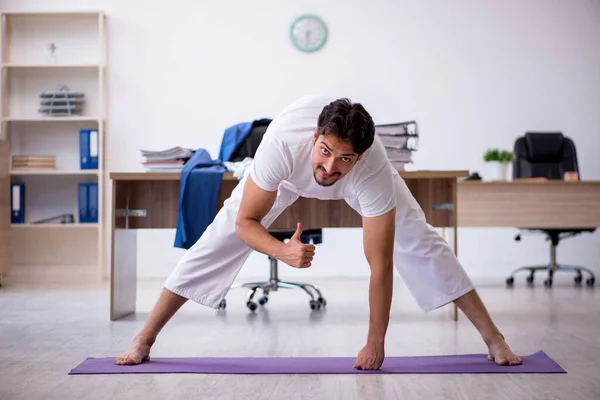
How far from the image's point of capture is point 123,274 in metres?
3.73

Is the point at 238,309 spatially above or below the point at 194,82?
below

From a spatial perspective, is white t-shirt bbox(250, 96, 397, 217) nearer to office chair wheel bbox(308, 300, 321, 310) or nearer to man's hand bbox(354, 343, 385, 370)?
man's hand bbox(354, 343, 385, 370)

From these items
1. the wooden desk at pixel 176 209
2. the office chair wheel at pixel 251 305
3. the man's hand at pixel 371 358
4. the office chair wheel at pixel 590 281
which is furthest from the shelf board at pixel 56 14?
the man's hand at pixel 371 358

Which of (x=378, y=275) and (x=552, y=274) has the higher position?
(x=378, y=275)

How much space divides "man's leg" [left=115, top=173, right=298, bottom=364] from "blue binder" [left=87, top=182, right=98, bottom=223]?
→ 355 centimetres

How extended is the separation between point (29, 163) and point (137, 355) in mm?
3827

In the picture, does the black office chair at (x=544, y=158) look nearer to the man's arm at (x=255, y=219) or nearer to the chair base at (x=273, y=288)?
the chair base at (x=273, y=288)

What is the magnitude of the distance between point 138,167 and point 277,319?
290 cm

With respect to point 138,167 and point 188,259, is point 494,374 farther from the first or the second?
point 138,167

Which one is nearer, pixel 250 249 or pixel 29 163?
pixel 250 249

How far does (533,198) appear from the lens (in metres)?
4.94

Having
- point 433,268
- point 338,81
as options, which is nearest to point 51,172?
point 338,81

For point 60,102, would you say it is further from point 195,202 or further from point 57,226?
point 195,202

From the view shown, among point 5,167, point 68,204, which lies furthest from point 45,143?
point 5,167
